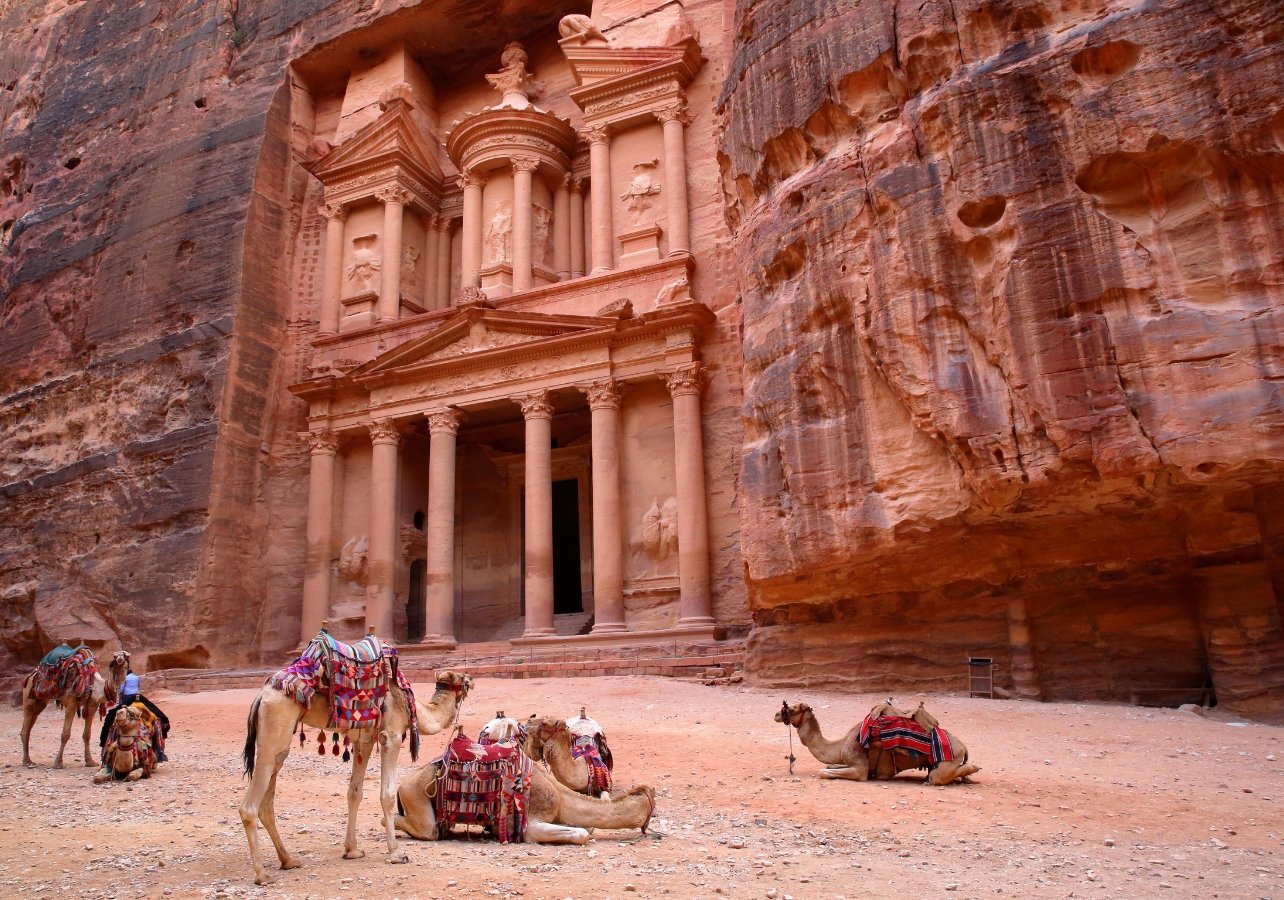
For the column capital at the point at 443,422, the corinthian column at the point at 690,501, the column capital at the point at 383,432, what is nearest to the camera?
the corinthian column at the point at 690,501

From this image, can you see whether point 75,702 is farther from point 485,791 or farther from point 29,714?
point 485,791

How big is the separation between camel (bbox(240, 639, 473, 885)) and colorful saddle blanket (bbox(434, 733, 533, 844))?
0.98ft

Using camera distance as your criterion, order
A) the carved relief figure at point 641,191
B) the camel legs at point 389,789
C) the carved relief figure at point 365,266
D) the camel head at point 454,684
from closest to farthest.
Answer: the camel legs at point 389,789, the camel head at point 454,684, the carved relief figure at point 641,191, the carved relief figure at point 365,266

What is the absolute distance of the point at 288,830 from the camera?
22.9ft

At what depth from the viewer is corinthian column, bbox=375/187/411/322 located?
25.9m

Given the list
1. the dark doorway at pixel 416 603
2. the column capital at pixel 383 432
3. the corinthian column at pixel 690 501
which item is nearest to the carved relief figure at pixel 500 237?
the column capital at pixel 383 432

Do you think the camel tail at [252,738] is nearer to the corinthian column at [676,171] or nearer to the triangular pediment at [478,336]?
the triangular pediment at [478,336]

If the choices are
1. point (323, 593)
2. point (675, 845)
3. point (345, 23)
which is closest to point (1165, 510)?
point (675, 845)

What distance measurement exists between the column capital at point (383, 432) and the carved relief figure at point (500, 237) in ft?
16.9

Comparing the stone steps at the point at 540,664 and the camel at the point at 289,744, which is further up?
the stone steps at the point at 540,664

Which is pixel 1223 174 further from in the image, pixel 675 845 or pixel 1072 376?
pixel 675 845

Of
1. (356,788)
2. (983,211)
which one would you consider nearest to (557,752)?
(356,788)

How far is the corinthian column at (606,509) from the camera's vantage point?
20.4 m

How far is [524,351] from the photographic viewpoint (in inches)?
884
